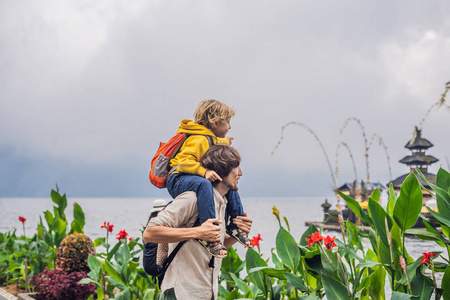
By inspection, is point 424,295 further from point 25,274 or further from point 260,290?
point 25,274

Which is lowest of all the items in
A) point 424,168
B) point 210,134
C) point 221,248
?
point 221,248

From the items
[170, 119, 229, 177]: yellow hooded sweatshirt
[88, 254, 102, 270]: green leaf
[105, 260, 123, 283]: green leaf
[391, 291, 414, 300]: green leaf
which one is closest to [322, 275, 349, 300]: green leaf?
[391, 291, 414, 300]: green leaf

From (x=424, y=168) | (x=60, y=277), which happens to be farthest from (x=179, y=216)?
(x=424, y=168)

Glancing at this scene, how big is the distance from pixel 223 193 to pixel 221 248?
0.79 feet

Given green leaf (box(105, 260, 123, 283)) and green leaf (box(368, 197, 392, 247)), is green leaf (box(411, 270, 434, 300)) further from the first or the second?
green leaf (box(105, 260, 123, 283))

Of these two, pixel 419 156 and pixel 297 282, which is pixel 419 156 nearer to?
pixel 419 156

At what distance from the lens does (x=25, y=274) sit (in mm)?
4945

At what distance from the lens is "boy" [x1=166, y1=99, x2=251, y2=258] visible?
6.17ft

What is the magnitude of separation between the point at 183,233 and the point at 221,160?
1.08 ft

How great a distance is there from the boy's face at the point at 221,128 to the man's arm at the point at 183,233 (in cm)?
43

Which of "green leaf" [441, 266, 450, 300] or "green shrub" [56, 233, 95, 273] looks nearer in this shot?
"green leaf" [441, 266, 450, 300]

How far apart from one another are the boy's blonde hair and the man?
0.13 meters

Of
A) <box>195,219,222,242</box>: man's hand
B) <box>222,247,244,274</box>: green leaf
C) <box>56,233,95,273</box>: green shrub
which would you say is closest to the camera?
<box>195,219,222,242</box>: man's hand

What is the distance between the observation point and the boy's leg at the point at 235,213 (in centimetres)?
205
